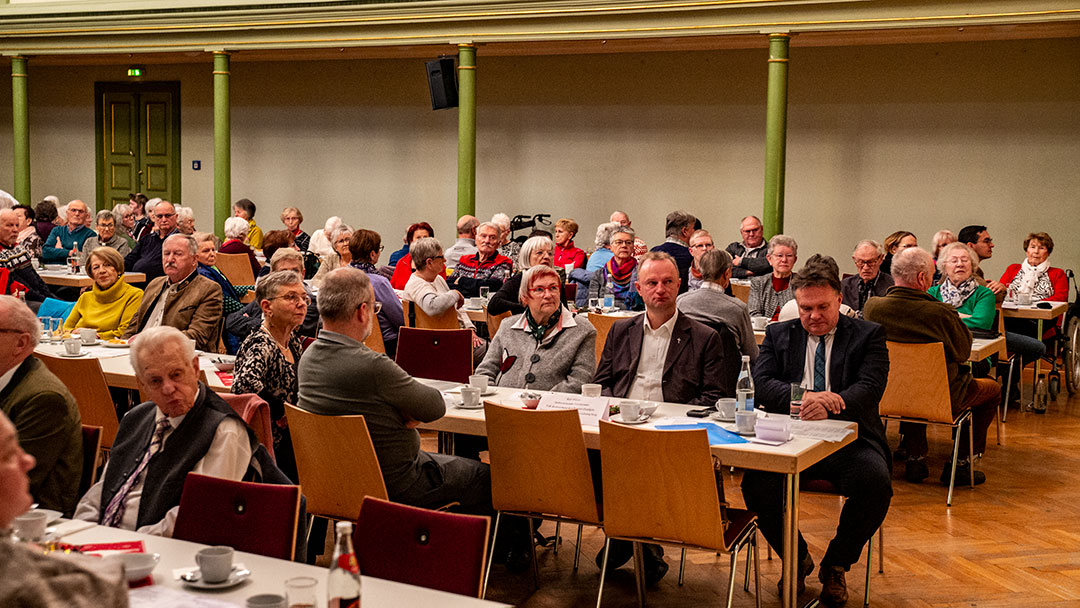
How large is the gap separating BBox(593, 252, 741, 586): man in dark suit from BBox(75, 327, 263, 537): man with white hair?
6.10 ft

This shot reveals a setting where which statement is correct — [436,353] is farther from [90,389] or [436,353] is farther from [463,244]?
[463,244]

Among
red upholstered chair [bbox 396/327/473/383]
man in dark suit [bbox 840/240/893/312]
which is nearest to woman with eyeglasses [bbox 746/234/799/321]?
man in dark suit [bbox 840/240/893/312]

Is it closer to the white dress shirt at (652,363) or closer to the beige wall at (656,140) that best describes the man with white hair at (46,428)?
the white dress shirt at (652,363)

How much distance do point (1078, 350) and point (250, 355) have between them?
7.09 meters

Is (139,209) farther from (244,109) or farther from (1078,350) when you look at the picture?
(1078,350)

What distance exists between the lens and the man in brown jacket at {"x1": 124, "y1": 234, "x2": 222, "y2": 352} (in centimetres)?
609

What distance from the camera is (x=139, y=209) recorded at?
44.8ft

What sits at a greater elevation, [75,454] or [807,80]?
[807,80]

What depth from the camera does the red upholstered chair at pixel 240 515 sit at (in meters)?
2.85

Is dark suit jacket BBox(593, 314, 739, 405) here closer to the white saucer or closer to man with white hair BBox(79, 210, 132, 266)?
the white saucer

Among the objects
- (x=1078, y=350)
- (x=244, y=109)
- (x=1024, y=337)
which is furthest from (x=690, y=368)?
(x=244, y=109)

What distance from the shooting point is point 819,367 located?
185 inches

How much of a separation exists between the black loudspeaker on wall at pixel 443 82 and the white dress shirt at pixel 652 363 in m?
7.48

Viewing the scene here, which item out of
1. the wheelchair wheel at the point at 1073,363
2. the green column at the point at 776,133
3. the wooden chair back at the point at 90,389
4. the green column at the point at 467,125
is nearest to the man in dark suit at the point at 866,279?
the wheelchair wheel at the point at 1073,363
